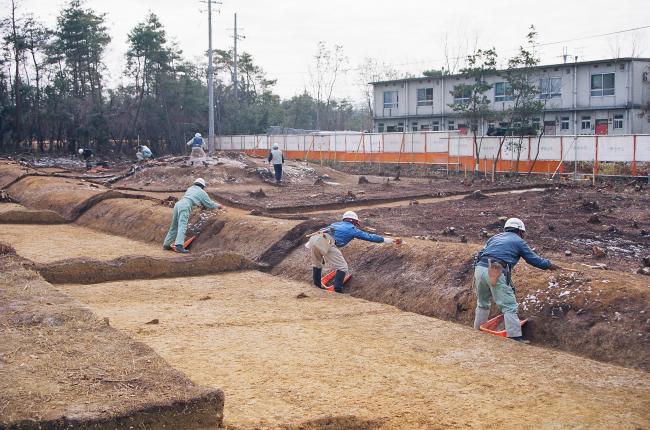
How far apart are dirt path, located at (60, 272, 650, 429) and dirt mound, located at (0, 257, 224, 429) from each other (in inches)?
24.6

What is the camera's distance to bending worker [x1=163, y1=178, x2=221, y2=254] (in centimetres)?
1722

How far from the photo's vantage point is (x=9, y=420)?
5.59m

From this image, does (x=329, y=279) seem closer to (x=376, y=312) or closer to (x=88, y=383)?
(x=376, y=312)

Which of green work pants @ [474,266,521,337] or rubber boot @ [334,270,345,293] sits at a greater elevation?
green work pants @ [474,266,521,337]

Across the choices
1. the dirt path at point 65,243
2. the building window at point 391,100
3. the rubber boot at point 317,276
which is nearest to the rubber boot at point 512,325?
the rubber boot at point 317,276

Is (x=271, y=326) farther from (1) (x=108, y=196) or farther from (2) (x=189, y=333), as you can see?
(1) (x=108, y=196)

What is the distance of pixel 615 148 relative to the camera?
2923cm

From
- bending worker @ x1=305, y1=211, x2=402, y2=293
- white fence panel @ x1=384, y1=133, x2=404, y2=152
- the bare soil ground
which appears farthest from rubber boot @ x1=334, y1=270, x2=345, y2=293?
white fence panel @ x1=384, y1=133, x2=404, y2=152

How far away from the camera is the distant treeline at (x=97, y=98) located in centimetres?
5222

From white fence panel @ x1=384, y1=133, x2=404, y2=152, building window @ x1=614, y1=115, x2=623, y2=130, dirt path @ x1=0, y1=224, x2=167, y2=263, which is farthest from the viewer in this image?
white fence panel @ x1=384, y1=133, x2=404, y2=152

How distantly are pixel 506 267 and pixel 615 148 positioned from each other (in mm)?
21381

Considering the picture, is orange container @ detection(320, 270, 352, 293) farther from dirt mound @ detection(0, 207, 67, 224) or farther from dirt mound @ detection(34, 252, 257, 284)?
dirt mound @ detection(0, 207, 67, 224)

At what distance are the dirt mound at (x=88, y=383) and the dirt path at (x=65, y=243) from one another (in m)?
7.93

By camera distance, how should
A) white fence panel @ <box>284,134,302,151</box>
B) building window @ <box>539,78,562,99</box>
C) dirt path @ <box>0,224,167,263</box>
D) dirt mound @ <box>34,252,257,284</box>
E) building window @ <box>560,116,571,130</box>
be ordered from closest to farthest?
dirt mound @ <box>34,252,257,284</box> < dirt path @ <box>0,224,167,263</box> < building window @ <box>539,78,562,99</box> < building window @ <box>560,116,571,130</box> < white fence panel @ <box>284,134,302,151</box>
